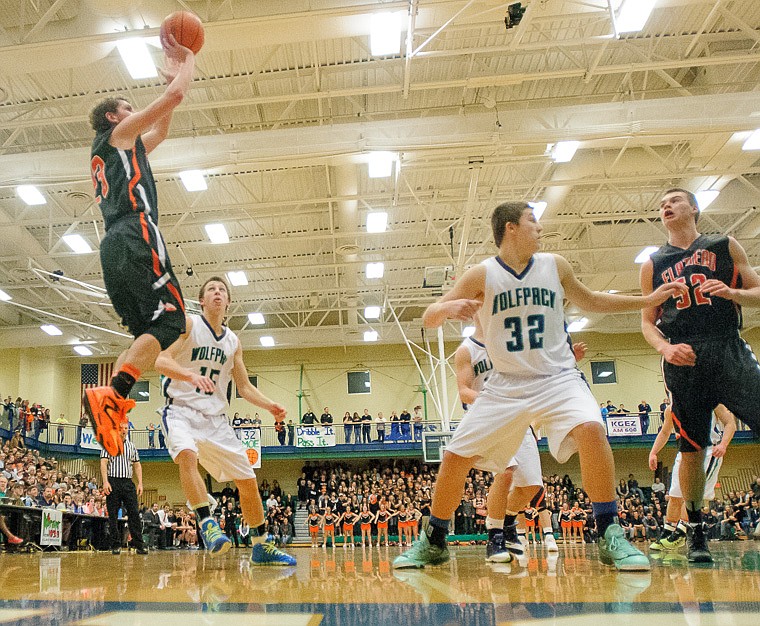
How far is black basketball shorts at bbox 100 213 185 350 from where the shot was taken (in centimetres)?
299

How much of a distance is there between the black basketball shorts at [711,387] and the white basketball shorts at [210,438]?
2590 millimetres

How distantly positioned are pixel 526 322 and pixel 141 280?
1748 millimetres

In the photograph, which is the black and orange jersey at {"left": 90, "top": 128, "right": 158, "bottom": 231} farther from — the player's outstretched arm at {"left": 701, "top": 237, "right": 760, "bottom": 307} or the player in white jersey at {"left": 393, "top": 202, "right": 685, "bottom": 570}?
the player's outstretched arm at {"left": 701, "top": 237, "right": 760, "bottom": 307}

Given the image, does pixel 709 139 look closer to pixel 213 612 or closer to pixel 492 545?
pixel 492 545

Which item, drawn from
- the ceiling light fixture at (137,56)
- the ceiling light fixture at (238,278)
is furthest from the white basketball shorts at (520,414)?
the ceiling light fixture at (238,278)

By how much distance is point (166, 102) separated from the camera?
306cm

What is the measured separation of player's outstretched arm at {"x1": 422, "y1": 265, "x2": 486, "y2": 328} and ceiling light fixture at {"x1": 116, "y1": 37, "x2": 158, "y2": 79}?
809 cm

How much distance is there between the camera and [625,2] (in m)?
10.1

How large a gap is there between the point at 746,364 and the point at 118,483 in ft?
26.9

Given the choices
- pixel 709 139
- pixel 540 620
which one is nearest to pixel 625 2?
pixel 709 139

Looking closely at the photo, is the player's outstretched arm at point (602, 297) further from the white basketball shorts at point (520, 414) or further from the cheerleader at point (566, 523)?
the cheerleader at point (566, 523)

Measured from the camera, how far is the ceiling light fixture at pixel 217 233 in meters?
17.1

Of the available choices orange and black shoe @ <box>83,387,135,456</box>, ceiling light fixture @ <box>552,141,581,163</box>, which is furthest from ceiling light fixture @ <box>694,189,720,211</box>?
orange and black shoe @ <box>83,387,135,456</box>

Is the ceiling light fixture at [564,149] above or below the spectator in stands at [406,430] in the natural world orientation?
above
